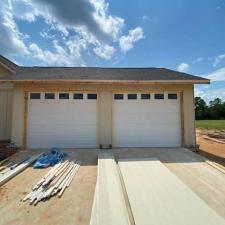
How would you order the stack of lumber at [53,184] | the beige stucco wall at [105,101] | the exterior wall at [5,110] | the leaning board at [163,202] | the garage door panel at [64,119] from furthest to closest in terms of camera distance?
the exterior wall at [5,110]
the garage door panel at [64,119]
the beige stucco wall at [105,101]
the stack of lumber at [53,184]
the leaning board at [163,202]

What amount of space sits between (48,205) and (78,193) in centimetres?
68

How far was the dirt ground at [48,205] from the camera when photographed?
295cm

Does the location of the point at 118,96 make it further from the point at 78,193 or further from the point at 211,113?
the point at 211,113

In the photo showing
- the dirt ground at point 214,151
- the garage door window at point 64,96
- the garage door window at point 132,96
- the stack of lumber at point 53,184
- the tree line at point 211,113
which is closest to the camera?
the stack of lumber at point 53,184

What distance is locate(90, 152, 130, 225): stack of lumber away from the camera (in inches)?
105

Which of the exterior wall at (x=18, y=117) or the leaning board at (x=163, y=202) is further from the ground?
the exterior wall at (x=18, y=117)

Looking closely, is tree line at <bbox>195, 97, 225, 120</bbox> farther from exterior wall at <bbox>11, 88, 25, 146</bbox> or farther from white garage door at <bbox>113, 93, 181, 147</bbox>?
exterior wall at <bbox>11, 88, 25, 146</bbox>

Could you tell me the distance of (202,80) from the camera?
7.75 metres

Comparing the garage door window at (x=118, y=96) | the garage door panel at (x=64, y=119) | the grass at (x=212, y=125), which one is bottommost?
the grass at (x=212, y=125)

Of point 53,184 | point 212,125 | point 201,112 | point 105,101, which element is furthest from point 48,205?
point 201,112

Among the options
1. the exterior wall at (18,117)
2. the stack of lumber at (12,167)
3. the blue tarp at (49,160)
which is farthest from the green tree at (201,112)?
the stack of lumber at (12,167)

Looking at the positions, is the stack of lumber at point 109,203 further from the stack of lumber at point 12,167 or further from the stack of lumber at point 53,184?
the stack of lumber at point 12,167

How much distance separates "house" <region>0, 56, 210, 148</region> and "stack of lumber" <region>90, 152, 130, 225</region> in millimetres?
3651

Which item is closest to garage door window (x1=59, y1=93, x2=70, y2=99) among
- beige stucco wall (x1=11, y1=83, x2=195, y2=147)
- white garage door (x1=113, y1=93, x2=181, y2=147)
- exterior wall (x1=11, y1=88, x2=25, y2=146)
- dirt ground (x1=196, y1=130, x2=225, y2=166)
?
beige stucco wall (x1=11, y1=83, x2=195, y2=147)
